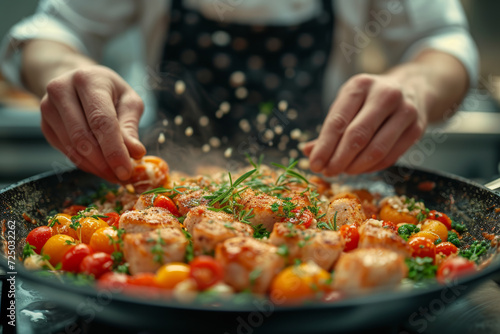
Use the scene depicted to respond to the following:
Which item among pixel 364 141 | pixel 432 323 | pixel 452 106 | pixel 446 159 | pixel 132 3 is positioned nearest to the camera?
pixel 432 323

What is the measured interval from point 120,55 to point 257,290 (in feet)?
16.9

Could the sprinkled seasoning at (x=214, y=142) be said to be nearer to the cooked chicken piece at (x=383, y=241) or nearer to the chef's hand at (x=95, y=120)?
the chef's hand at (x=95, y=120)

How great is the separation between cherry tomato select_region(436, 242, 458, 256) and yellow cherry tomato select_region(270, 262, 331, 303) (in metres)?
0.63

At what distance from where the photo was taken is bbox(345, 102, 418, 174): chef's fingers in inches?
76.7

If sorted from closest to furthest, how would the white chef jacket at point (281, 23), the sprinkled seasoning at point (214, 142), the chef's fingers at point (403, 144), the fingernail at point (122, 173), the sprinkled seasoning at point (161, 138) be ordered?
the fingernail at point (122, 173)
the chef's fingers at point (403, 144)
the sprinkled seasoning at point (161, 138)
the sprinkled seasoning at point (214, 142)
the white chef jacket at point (281, 23)

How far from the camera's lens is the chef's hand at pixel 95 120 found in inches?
67.0

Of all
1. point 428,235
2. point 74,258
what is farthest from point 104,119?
point 428,235

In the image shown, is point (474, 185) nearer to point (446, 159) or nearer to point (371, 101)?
point (371, 101)

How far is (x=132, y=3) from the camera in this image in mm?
3160

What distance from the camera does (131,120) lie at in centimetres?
184

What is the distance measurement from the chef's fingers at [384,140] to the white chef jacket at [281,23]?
3.66 ft

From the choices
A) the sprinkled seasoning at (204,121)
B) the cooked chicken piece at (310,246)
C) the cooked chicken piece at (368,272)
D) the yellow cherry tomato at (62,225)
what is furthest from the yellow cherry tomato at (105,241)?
the sprinkled seasoning at (204,121)

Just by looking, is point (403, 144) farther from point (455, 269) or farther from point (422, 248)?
point (455, 269)

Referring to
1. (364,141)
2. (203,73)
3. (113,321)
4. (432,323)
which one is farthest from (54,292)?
(203,73)
